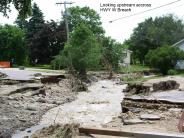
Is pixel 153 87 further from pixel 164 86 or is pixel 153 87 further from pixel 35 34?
pixel 35 34

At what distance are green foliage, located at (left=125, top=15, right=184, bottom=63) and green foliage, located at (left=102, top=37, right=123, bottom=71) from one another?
2270cm

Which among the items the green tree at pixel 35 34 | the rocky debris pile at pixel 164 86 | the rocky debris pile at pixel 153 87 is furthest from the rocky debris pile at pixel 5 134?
the green tree at pixel 35 34

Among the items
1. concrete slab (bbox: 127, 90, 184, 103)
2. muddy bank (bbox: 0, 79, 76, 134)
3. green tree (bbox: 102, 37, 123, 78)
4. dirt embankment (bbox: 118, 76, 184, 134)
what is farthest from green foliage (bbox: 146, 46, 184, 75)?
dirt embankment (bbox: 118, 76, 184, 134)

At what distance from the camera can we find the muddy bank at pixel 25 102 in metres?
15.7

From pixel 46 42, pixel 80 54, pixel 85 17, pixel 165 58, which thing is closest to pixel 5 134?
pixel 80 54

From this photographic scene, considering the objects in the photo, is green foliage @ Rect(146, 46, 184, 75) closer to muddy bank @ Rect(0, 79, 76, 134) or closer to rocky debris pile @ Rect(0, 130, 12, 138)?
muddy bank @ Rect(0, 79, 76, 134)

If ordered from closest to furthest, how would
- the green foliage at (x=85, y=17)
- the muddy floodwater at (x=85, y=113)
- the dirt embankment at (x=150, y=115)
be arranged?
the dirt embankment at (x=150, y=115) < the muddy floodwater at (x=85, y=113) < the green foliage at (x=85, y=17)

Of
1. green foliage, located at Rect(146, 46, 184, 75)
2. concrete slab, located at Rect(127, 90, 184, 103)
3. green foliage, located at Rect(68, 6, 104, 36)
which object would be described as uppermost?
green foliage, located at Rect(68, 6, 104, 36)

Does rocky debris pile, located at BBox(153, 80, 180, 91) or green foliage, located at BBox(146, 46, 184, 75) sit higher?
green foliage, located at BBox(146, 46, 184, 75)

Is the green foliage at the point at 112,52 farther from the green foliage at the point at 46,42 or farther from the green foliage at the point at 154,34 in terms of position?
the green foliage at the point at 154,34

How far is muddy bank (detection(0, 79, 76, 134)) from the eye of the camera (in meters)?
15.7

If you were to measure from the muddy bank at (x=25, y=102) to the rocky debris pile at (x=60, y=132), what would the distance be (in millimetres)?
1673

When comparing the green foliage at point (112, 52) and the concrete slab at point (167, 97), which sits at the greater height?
the green foliage at point (112, 52)

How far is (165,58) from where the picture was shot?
49031 mm
